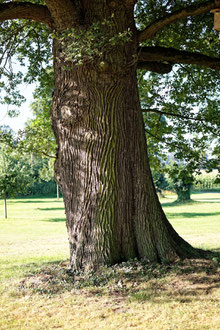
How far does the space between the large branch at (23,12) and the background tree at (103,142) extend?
2cm

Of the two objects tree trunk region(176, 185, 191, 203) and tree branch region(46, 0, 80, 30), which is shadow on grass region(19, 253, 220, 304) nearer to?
tree branch region(46, 0, 80, 30)

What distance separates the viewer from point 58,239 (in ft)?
50.3

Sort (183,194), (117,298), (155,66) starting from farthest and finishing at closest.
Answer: (183,194), (155,66), (117,298)

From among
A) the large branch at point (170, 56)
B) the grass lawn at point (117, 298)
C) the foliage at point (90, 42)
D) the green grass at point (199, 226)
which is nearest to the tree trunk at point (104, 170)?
the foliage at point (90, 42)

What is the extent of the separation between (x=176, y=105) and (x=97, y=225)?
6.65m

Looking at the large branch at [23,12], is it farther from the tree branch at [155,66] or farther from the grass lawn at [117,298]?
the grass lawn at [117,298]

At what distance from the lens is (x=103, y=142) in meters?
6.48

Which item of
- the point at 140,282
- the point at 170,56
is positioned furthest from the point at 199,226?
the point at 140,282

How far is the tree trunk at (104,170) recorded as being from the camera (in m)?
6.38

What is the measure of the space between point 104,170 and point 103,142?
19.6 inches

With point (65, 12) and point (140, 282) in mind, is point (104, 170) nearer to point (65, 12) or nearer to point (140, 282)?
point (140, 282)

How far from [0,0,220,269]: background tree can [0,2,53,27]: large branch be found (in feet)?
0.06

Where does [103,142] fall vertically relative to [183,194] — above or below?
above

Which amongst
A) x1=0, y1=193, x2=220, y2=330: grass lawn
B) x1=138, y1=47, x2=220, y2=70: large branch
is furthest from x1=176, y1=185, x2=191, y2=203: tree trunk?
x1=0, y1=193, x2=220, y2=330: grass lawn
